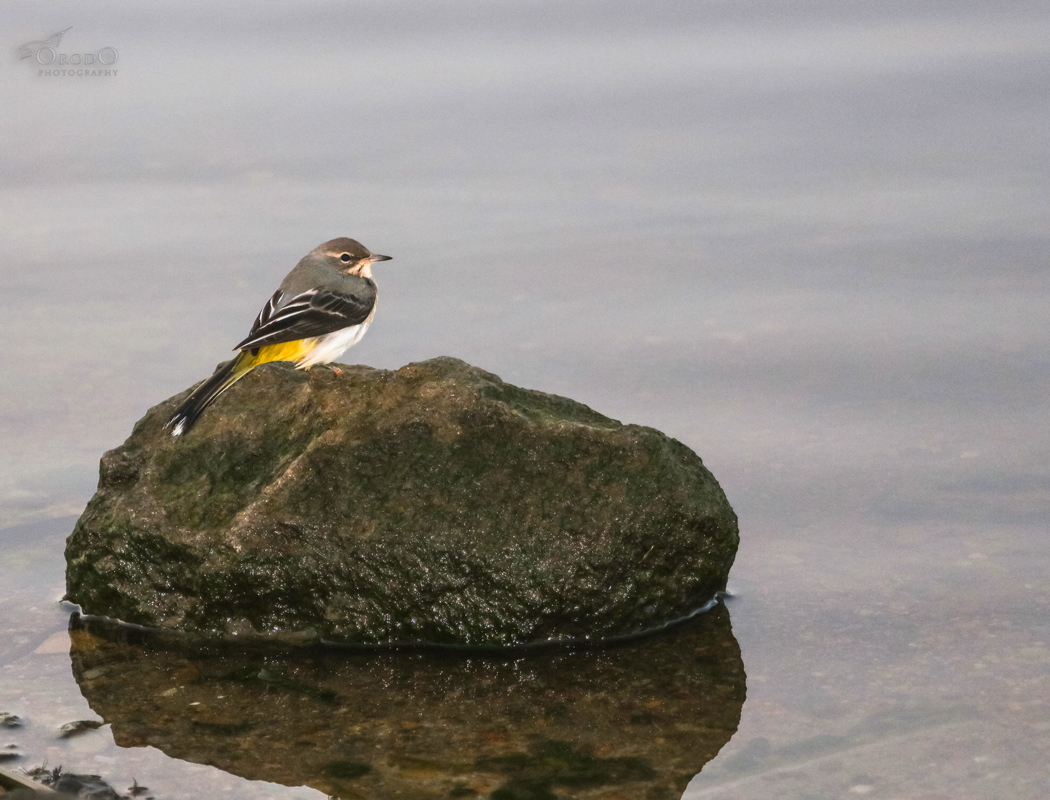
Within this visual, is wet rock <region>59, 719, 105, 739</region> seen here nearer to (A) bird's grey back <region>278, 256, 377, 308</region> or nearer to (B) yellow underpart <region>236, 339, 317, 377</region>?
(B) yellow underpart <region>236, 339, 317, 377</region>

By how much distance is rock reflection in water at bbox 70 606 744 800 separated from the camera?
7051 millimetres

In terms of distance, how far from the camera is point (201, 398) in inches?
343

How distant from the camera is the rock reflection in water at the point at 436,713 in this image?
23.1ft

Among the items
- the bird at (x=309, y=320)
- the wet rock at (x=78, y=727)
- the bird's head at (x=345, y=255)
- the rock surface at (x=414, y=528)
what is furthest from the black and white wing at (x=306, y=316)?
the wet rock at (x=78, y=727)

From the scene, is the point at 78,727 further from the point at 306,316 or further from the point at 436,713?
the point at 306,316

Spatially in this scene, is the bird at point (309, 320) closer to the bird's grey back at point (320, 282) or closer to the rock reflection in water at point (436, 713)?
the bird's grey back at point (320, 282)

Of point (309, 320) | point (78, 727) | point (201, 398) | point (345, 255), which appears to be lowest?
point (78, 727)

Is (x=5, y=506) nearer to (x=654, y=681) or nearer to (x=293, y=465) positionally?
(x=293, y=465)

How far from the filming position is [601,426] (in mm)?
8594

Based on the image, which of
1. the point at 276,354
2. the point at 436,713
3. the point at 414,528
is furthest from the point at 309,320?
the point at 436,713

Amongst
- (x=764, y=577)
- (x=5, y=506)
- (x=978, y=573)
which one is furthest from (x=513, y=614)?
(x=5, y=506)

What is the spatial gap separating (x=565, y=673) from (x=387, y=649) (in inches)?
39.7

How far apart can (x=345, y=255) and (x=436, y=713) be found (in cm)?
379

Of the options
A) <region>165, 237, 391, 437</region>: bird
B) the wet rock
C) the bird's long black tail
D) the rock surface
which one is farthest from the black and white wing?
the wet rock
